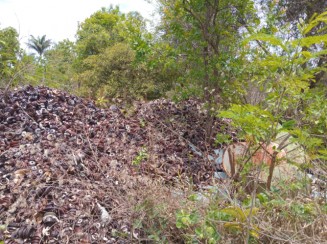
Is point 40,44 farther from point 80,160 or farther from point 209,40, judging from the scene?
point 80,160

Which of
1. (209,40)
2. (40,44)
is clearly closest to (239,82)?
(209,40)

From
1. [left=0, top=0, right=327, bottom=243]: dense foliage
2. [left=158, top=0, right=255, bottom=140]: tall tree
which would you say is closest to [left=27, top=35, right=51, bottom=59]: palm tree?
[left=0, top=0, right=327, bottom=243]: dense foliage

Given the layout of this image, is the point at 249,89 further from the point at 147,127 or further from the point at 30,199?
the point at 30,199

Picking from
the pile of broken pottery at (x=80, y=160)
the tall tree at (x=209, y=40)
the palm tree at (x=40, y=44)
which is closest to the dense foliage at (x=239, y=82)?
the tall tree at (x=209, y=40)

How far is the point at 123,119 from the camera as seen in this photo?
4.46m

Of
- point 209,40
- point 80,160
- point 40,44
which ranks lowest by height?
point 80,160

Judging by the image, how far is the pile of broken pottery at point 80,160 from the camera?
2.29 meters

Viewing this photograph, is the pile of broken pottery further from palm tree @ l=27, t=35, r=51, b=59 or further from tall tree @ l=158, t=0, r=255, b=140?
palm tree @ l=27, t=35, r=51, b=59

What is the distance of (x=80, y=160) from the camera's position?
3.02m

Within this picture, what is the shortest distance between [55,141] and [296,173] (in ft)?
7.52

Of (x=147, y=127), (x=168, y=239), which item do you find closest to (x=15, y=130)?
(x=147, y=127)

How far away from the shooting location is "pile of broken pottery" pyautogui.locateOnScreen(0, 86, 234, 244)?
229 centimetres

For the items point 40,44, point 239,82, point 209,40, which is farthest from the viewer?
point 40,44

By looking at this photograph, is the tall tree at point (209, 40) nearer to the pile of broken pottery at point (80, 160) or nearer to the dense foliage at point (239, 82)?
the dense foliage at point (239, 82)
